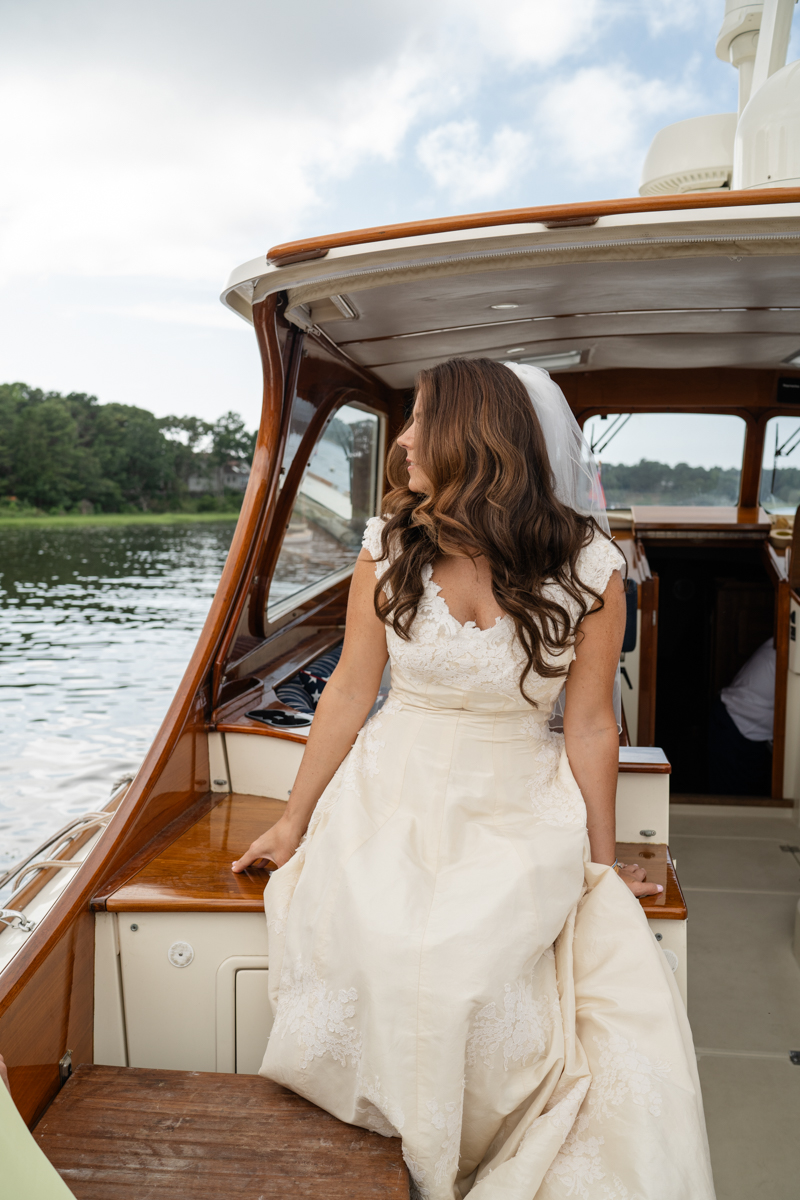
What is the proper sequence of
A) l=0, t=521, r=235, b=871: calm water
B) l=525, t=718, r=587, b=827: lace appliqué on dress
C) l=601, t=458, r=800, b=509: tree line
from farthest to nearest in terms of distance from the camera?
l=0, t=521, r=235, b=871: calm water < l=601, t=458, r=800, b=509: tree line < l=525, t=718, r=587, b=827: lace appliqué on dress

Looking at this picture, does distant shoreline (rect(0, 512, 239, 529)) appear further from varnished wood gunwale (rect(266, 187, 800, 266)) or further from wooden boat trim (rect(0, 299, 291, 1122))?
varnished wood gunwale (rect(266, 187, 800, 266))

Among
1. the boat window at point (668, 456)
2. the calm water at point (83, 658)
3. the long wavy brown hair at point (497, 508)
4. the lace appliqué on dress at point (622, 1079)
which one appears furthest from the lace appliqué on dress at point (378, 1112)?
the calm water at point (83, 658)

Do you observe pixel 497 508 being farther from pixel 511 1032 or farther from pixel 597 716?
pixel 511 1032

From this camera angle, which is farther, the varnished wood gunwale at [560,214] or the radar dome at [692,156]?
the radar dome at [692,156]

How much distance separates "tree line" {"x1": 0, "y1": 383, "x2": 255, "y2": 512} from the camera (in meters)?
37.5

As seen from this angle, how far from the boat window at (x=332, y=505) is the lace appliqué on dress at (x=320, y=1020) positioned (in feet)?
5.52

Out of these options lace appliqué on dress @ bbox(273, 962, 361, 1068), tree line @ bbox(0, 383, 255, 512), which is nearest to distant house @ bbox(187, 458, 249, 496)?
tree line @ bbox(0, 383, 255, 512)

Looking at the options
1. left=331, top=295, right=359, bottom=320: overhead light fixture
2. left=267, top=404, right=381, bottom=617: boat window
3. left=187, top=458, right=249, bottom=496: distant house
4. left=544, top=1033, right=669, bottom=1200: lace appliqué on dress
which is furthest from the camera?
left=187, top=458, right=249, bottom=496: distant house

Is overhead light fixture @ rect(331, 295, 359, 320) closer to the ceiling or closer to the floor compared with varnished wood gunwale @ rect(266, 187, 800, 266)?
closer to the ceiling

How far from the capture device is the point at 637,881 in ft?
5.84

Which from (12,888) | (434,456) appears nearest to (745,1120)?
(434,456)

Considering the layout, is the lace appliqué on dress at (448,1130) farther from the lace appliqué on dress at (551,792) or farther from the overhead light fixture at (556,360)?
the overhead light fixture at (556,360)

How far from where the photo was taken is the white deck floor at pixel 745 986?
5.89ft

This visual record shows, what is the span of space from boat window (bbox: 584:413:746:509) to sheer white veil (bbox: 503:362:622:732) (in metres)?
2.74
